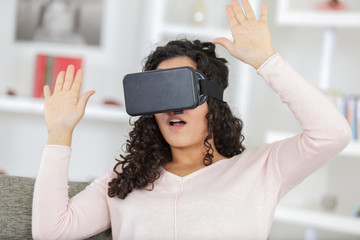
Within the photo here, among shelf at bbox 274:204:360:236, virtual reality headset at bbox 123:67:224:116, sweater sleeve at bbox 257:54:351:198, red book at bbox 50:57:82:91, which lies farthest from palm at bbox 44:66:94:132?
red book at bbox 50:57:82:91

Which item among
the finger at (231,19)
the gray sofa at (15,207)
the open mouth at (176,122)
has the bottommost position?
the gray sofa at (15,207)

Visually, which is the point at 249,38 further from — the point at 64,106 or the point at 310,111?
the point at 64,106

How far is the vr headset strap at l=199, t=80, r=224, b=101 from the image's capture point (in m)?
1.36

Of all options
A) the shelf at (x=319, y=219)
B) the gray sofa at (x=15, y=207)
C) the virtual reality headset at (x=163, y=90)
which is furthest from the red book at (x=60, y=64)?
the virtual reality headset at (x=163, y=90)

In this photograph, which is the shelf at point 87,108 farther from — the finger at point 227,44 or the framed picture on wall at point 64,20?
the finger at point 227,44

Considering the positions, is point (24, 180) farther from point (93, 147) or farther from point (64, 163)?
point (93, 147)

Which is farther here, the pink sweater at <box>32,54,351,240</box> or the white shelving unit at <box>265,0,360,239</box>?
the white shelving unit at <box>265,0,360,239</box>

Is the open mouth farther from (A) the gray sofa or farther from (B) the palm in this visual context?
(A) the gray sofa

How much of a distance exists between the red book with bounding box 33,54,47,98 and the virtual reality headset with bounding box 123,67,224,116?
2.06m

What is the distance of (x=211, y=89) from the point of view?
1.40 metres

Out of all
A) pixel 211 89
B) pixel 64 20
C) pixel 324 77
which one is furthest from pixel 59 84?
pixel 64 20

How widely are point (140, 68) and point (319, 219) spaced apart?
1.37 metres

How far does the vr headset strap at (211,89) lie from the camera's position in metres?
1.36

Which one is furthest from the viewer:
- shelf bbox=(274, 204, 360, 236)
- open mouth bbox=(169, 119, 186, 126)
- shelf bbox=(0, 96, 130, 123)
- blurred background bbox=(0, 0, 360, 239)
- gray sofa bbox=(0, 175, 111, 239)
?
shelf bbox=(0, 96, 130, 123)
